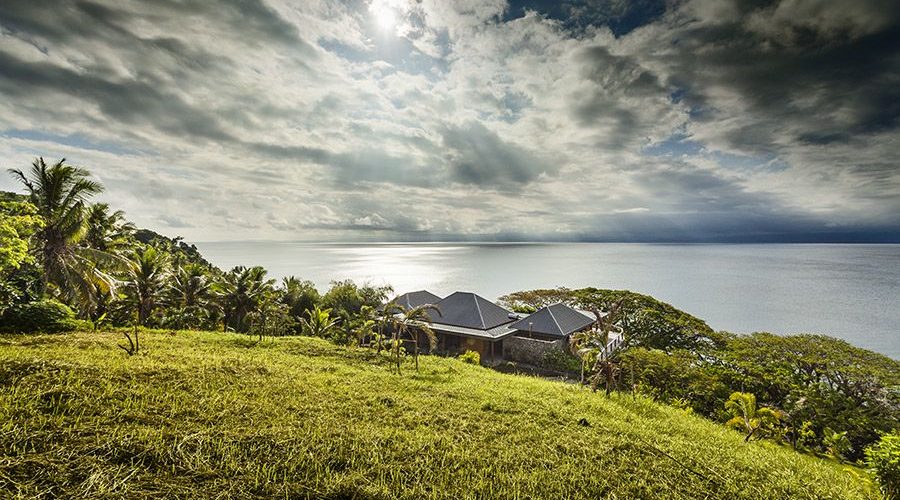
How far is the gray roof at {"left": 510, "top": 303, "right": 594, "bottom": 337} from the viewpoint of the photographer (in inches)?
1029

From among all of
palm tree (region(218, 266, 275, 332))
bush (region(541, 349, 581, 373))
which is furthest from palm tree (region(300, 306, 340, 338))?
bush (region(541, 349, 581, 373))

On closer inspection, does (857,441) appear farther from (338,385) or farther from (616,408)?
(338,385)

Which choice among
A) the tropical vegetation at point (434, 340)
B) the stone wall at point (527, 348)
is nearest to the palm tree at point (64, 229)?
the tropical vegetation at point (434, 340)

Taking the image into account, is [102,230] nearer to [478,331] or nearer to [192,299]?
[192,299]

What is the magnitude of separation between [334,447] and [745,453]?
28.8 ft

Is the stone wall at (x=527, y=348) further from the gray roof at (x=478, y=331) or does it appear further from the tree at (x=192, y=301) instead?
the tree at (x=192, y=301)

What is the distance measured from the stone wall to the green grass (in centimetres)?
1480

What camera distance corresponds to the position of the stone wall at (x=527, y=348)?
24406 millimetres

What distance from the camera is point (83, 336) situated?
11781 millimetres

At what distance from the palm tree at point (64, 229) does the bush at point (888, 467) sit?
24524 millimetres

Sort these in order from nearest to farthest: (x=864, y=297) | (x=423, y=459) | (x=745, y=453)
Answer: (x=423, y=459), (x=745, y=453), (x=864, y=297)

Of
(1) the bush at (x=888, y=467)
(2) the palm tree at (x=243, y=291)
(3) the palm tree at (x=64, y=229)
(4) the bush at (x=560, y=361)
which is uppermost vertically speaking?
(3) the palm tree at (x=64, y=229)

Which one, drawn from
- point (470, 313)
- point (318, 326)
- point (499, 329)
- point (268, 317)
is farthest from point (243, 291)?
point (499, 329)

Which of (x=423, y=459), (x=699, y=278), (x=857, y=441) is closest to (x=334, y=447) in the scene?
(x=423, y=459)
